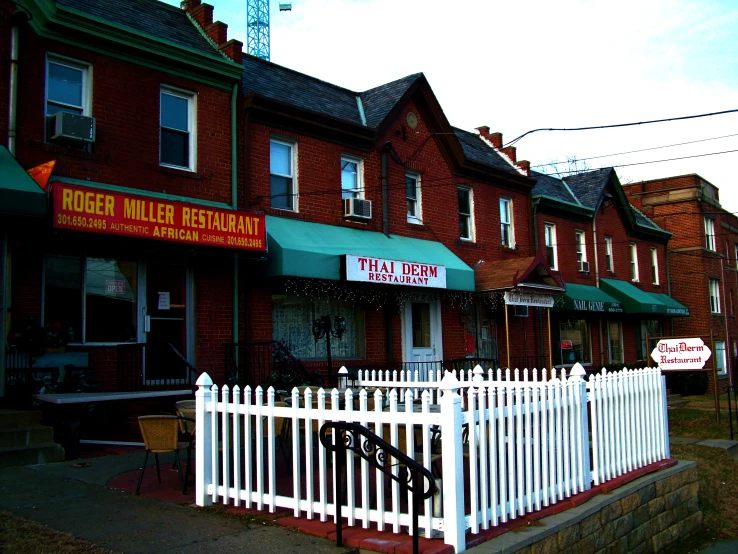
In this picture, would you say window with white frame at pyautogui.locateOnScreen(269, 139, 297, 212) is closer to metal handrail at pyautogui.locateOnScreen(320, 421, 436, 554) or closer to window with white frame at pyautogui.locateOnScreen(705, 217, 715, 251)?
metal handrail at pyautogui.locateOnScreen(320, 421, 436, 554)

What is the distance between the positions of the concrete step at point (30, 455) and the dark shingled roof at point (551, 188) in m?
17.5

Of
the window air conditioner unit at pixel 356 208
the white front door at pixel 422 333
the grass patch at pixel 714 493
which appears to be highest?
the window air conditioner unit at pixel 356 208

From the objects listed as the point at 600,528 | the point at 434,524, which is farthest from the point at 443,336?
the point at 434,524

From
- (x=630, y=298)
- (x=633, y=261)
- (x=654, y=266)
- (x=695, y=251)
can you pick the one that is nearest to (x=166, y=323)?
(x=630, y=298)

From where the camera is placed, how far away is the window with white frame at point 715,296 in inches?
1281

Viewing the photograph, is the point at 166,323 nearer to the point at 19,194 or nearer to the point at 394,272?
the point at 19,194

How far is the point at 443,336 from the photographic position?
59.0 ft

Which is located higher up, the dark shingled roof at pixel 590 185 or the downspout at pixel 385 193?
the dark shingled roof at pixel 590 185

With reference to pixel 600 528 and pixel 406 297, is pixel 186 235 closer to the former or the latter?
pixel 406 297

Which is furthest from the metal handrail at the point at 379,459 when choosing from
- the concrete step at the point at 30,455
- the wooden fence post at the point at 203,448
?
the concrete step at the point at 30,455

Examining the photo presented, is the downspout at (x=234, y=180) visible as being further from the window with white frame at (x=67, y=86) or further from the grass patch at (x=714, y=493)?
the grass patch at (x=714, y=493)

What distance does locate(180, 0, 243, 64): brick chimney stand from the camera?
1404 cm

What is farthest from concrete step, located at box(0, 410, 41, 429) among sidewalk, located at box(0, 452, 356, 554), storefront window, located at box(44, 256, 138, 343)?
storefront window, located at box(44, 256, 138, 343)

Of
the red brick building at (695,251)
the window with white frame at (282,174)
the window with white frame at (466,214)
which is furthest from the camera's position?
the red brick building at (695,251)
